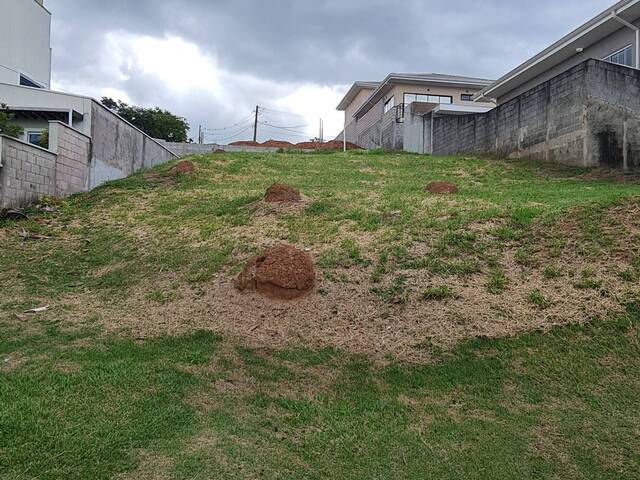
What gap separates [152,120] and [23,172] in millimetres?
26876

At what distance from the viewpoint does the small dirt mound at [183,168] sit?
492 inches

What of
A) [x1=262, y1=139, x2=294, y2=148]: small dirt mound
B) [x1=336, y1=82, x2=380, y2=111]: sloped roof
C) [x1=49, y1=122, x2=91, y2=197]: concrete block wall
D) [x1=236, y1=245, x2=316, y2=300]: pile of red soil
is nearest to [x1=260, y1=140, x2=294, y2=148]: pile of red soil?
[x1=262, y1=139, x2=294, y2=148]: small dirt mound

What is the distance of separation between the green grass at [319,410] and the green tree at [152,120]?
3242 centimetres

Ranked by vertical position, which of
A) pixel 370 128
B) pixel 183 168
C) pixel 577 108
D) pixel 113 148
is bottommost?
pixel 183 168

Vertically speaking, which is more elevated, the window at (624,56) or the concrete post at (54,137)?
the window at (624,56)

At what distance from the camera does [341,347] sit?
434 centimetres

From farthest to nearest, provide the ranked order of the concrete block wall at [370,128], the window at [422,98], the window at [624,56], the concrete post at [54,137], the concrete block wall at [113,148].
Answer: the concrete block wall at [370,128], the window at [422,98], the window at [624,56], the concrete block wall at [113,148], the concrete post at [54,137]

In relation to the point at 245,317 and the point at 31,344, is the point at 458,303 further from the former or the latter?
the point at 31,344

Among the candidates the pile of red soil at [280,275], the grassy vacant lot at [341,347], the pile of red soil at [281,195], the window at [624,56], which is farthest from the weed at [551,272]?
the window at [624,56]

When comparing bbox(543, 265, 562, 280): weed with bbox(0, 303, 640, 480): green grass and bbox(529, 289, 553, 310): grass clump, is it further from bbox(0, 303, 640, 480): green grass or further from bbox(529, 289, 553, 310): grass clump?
bbox(0, 303, 640, 480): green grass

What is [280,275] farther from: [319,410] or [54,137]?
[54,137]

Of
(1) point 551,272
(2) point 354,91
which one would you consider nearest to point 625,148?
(1) point 551,272

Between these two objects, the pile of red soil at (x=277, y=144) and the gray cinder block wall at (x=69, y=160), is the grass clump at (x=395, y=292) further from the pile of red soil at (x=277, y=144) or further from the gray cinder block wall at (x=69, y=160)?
the pile of red soil at (x=277, y=144)

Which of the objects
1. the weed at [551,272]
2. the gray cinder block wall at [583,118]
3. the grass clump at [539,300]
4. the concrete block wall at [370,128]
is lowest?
the grass clump at [539,300]
